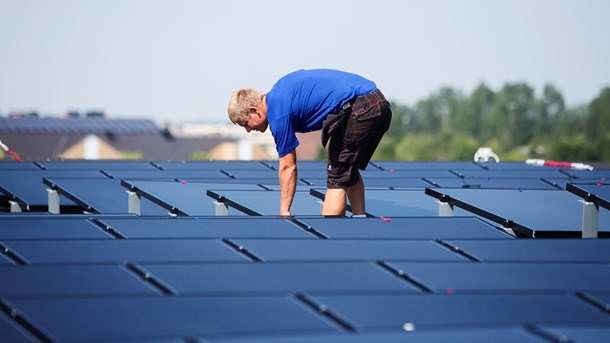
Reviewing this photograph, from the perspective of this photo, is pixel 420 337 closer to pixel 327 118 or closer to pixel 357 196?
pixel 327 118

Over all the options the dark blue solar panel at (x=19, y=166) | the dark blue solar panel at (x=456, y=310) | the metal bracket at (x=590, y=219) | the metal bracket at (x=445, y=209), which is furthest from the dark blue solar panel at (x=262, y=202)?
the dark blue solar panel at (x=19, y=166)

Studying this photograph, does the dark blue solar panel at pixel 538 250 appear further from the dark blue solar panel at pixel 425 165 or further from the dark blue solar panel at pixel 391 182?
the dark blue solar panel at pixel 425 165

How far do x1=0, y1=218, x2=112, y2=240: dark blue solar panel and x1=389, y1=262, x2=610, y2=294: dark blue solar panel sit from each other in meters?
2.11

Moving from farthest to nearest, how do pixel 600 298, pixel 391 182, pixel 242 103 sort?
pixel 391 182 < pixel 242 103 < pixel 600 298

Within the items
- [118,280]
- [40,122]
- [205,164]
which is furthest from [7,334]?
[40,122]

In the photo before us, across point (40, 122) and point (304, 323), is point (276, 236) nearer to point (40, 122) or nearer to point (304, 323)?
point (304, 323)

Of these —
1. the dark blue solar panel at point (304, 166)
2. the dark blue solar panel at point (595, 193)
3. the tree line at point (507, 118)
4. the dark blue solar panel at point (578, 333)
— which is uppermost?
the dark blue solar panel at point (595, 193)

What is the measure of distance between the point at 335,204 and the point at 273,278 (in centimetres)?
321

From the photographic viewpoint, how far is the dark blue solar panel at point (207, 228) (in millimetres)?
7325

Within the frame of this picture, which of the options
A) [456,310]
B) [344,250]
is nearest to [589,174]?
[344,250]

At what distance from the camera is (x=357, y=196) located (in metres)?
9.55

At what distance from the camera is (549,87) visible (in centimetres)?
14188

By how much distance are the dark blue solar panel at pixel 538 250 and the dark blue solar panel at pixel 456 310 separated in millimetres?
1031

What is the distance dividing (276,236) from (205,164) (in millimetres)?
11291
